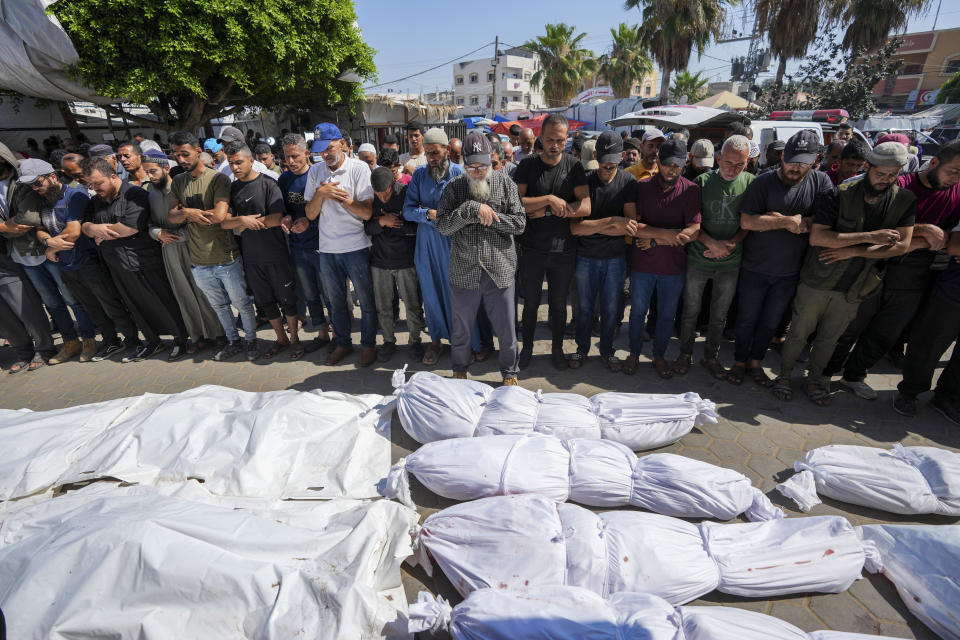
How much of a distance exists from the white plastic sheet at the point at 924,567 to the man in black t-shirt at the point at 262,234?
15.1 feet

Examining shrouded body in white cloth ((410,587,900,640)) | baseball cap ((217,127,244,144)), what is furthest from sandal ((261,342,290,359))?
shrouded body in white cloth ((410,587,900,640))

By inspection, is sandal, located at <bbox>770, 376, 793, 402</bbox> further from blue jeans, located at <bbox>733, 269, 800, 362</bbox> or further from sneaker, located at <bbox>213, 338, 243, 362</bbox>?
sneaker, located at <bbox>213, 338, 243, 362</bbox>

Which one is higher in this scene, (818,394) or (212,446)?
(212,446)

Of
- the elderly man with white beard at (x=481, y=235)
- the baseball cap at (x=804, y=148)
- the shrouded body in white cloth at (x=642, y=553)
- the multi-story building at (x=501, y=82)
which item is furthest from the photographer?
the multi-story building at (x=501, y=82)

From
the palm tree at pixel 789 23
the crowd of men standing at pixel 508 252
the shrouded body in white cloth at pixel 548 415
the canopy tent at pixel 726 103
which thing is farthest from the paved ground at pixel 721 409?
the palm tree at pixel 789 23

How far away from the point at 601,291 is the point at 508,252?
1.05m

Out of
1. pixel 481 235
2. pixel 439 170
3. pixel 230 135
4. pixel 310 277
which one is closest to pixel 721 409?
pixel 481 235

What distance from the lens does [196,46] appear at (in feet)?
32.6

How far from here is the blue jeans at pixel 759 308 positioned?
3.61 meters

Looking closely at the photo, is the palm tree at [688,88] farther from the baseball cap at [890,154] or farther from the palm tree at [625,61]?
the baseball cap at [890,154]

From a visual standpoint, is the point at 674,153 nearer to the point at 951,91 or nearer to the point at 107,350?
the point at 107,350

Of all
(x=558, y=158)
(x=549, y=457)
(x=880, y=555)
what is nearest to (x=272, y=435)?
(x=549, y=457)

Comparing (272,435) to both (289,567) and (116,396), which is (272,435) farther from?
(116,396)

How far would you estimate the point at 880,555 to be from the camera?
2158 mm
